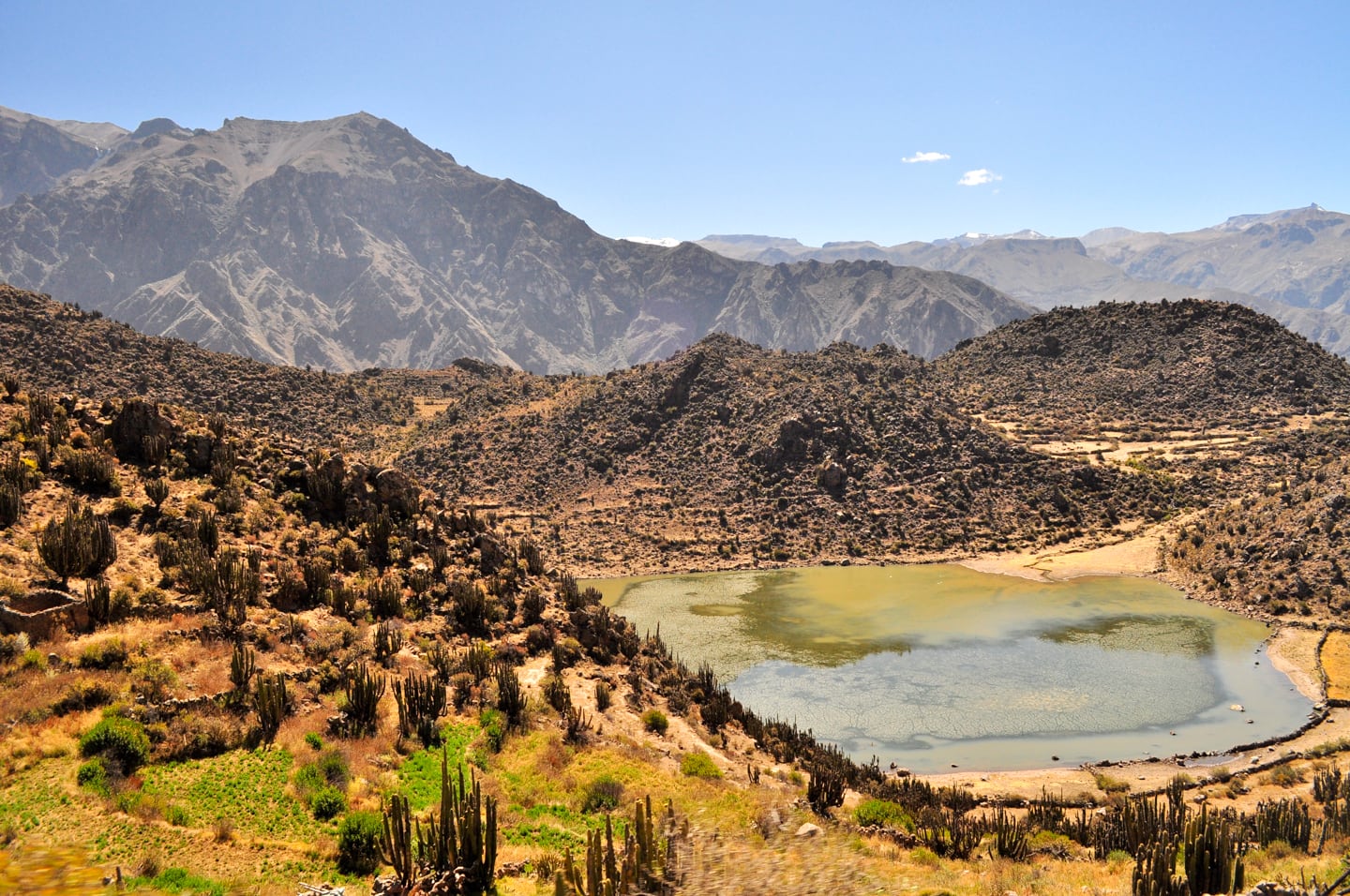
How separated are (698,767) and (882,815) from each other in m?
4.14

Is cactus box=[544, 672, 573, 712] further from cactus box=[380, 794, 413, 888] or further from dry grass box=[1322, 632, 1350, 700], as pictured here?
dry grass box=[1322, 632, 1350, 700]

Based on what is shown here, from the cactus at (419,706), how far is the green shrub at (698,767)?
555 centimetres

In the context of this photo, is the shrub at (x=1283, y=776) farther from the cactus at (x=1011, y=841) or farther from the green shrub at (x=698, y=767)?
the green shrub at (x=698, y=767)

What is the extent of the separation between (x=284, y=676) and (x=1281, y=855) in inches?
774

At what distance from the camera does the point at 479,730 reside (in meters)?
17.5

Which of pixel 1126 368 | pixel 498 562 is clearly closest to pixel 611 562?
pixel 498 562

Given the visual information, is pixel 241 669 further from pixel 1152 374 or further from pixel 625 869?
pixel 1152 374

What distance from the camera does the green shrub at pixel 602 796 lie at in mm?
15327

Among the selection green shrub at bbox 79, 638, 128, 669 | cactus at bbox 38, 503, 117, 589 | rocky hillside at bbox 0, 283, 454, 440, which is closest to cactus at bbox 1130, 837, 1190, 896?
green shrub at bbox 79, 638, 128, 669

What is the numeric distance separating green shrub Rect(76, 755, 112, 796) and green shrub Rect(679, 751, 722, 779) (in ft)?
35.5

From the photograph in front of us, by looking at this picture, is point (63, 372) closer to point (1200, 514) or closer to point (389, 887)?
point (389, 887)

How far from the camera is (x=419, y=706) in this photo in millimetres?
17016

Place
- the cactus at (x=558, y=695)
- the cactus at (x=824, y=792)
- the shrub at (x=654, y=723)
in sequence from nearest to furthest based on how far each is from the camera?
1. the cactus at (x=824, y=792)
2. the cactus at (x=558, y=695)
3. the shrub at (x=654, y=723)

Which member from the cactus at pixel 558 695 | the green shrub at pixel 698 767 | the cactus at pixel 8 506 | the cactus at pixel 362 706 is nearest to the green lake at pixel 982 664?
the green shrub at pixel 698 767
